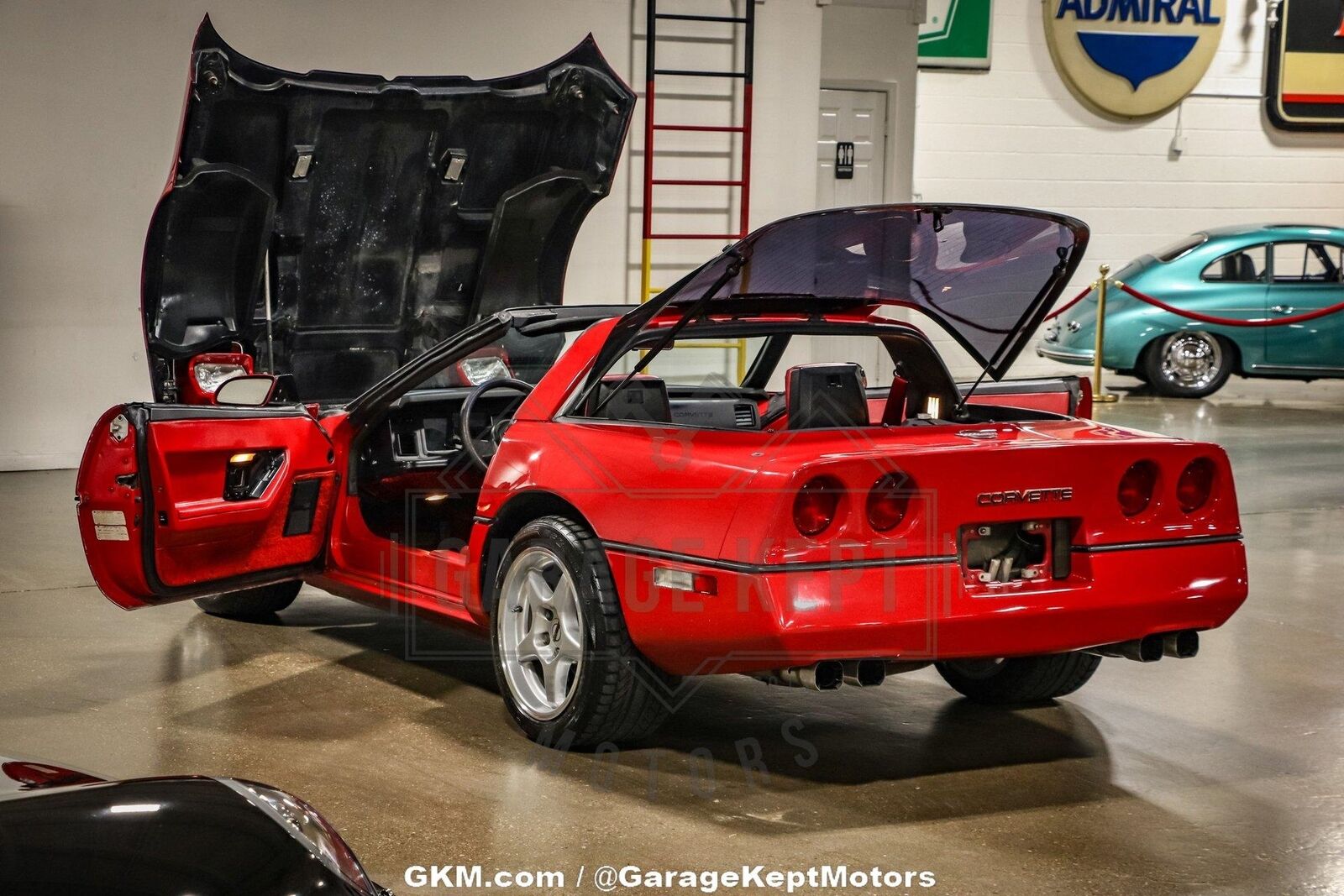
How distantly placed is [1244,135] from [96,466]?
53.2ft

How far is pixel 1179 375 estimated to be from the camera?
14125 mm

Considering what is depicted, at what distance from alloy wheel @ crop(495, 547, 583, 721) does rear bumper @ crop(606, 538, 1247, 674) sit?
9.1 inches

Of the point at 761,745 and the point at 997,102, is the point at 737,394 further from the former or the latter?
the point at 997,102

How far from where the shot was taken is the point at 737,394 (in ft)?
17.5

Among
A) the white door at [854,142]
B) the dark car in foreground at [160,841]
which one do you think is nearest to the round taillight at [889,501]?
the dark car in foreground at [160,841]

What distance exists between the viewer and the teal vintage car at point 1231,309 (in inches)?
541

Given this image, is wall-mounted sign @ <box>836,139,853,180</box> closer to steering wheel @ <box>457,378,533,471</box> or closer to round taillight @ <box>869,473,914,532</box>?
steering wheel @ <box>457,378,533,471</box>

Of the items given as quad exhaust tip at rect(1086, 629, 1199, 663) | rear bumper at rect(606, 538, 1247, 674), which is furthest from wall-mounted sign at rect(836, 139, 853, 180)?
quad exhaust tip at rect(1086, 629, 1199, 663)

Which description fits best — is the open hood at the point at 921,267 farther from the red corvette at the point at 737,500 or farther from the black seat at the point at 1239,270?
the black seat at the point at 1239,270

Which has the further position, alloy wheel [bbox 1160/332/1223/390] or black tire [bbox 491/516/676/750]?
alloy wheel [bbox 1160/332/1223/390]

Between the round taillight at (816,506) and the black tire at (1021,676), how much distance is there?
115cm

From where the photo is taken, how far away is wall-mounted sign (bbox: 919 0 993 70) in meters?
16.6

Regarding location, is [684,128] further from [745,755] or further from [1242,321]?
[745,755]

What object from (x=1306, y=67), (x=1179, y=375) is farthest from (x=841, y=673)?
(x=1306, y=67)
